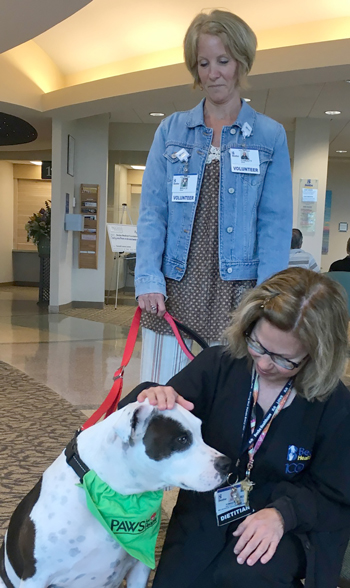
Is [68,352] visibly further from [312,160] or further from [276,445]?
[312,160]

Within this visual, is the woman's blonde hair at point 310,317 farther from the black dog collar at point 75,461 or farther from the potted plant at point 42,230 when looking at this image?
the potted plant at point 42,230

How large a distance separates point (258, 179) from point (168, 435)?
36.2 inches

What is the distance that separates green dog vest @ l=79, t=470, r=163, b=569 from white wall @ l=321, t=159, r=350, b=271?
994 centimetres

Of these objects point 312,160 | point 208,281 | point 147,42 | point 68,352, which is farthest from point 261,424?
point 312,160

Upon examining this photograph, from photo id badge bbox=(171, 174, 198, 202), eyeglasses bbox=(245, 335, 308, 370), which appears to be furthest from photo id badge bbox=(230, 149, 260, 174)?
eyeglasses bbox=(245, 335, 308, 370)

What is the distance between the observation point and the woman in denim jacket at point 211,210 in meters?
1.64

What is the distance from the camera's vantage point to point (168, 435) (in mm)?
1150

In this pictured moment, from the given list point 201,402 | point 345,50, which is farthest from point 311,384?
point 345,50

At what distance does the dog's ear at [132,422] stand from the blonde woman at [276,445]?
4cm

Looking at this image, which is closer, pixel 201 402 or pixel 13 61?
pixel 201 402

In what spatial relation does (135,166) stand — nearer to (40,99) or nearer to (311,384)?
(40,99)

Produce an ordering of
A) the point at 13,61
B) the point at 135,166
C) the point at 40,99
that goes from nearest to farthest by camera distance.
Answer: the point at 13,61 → the point at 40,99 → the point at 135,166

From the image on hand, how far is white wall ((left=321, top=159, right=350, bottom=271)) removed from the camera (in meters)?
10.5

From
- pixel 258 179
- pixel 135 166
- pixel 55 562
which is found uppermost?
pixel 135 166
